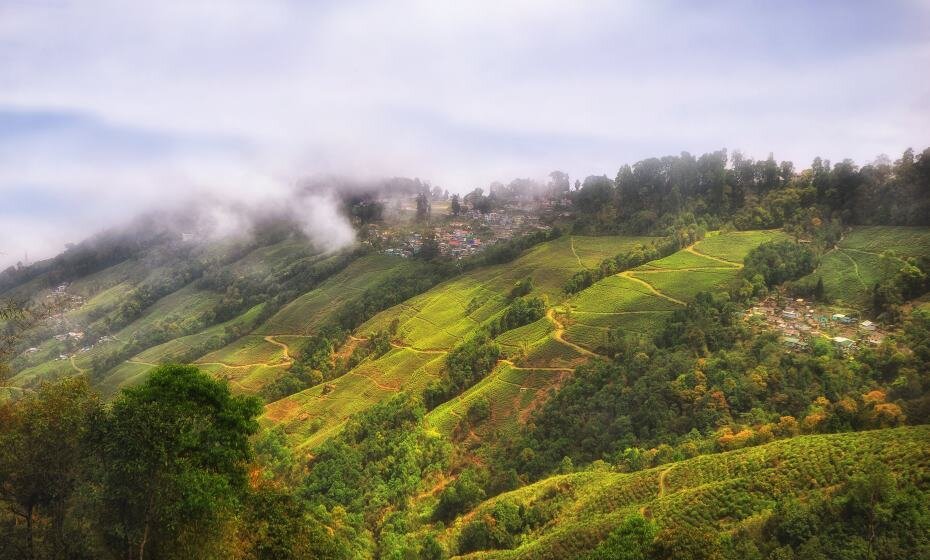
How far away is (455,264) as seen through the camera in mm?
89125

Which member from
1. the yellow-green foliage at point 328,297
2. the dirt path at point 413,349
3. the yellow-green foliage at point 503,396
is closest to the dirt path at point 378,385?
the dirt path at point 413,349

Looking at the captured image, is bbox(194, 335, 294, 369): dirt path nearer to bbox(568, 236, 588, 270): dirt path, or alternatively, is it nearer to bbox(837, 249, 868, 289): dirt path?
bbox(568, 236, 588, 270): dirt path

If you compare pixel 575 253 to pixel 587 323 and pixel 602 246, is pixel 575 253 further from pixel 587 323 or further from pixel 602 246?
pixel 587 323

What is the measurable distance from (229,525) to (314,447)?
119 ft

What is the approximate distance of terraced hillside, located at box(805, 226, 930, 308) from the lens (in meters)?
46.5

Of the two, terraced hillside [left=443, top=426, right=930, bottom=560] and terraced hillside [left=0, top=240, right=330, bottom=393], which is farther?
terraced hillside [left=0, top=240, right=330, bottom=393]

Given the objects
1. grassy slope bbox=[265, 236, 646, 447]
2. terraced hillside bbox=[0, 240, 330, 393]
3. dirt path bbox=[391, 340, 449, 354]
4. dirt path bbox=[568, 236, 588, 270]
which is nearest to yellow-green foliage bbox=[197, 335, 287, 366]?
terraced hillside bbox=[0, 240, 330, 393]

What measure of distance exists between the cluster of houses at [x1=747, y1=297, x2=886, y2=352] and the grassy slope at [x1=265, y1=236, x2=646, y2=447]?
18398mm

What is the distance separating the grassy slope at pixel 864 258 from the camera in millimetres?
46531

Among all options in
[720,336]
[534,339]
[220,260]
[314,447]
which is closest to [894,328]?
[720,336]

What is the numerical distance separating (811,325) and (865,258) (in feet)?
47.6

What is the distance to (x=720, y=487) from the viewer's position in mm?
28219

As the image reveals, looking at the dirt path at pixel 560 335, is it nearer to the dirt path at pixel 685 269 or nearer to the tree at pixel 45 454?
the dirt path at pixel 685 269

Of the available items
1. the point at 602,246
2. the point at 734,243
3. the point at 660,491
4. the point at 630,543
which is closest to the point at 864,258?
the point at 734,243
